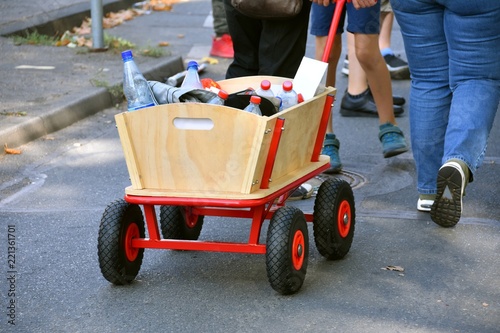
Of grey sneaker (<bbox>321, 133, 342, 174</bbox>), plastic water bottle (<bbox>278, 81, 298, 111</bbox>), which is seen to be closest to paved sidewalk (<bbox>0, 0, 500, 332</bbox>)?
grey sneaker (<bbox>321, 133, 342, 174</bbox>)

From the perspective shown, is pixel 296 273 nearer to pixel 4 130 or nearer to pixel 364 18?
pixel 364 18

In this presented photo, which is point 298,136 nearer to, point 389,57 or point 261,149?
point 261,149

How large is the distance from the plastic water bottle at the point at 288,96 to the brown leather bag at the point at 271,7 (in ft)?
2.44

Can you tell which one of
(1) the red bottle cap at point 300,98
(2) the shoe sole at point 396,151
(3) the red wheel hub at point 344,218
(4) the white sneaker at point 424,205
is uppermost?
(1) the red bottle cap at point 300,98

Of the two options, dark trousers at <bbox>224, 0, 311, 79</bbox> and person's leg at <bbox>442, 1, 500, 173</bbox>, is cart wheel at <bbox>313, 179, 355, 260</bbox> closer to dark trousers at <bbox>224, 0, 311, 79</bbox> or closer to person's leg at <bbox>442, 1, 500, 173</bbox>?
person's leg at <bbox>442, 1, 500, 173</bbox>

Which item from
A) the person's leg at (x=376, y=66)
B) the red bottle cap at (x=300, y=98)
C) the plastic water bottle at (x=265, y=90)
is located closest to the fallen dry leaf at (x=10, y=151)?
the person's leg at (x=376, y=66)

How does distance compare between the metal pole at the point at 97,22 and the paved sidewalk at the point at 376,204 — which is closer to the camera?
the paved sidewalk at the point at 376,204

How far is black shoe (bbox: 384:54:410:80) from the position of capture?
28.7 ft

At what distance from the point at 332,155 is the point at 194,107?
6.78 ft

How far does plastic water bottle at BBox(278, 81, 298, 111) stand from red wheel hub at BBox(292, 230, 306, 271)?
2.03ft

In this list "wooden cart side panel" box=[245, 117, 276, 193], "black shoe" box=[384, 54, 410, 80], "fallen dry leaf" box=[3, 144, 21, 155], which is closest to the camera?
"wooden cart side panel" box=[245, 117, 276, 193]

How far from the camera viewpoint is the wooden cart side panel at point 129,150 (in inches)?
148

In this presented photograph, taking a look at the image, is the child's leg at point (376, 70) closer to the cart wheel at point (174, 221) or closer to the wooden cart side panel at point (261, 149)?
the cart wheel at point (174, 221)

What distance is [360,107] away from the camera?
725cm
